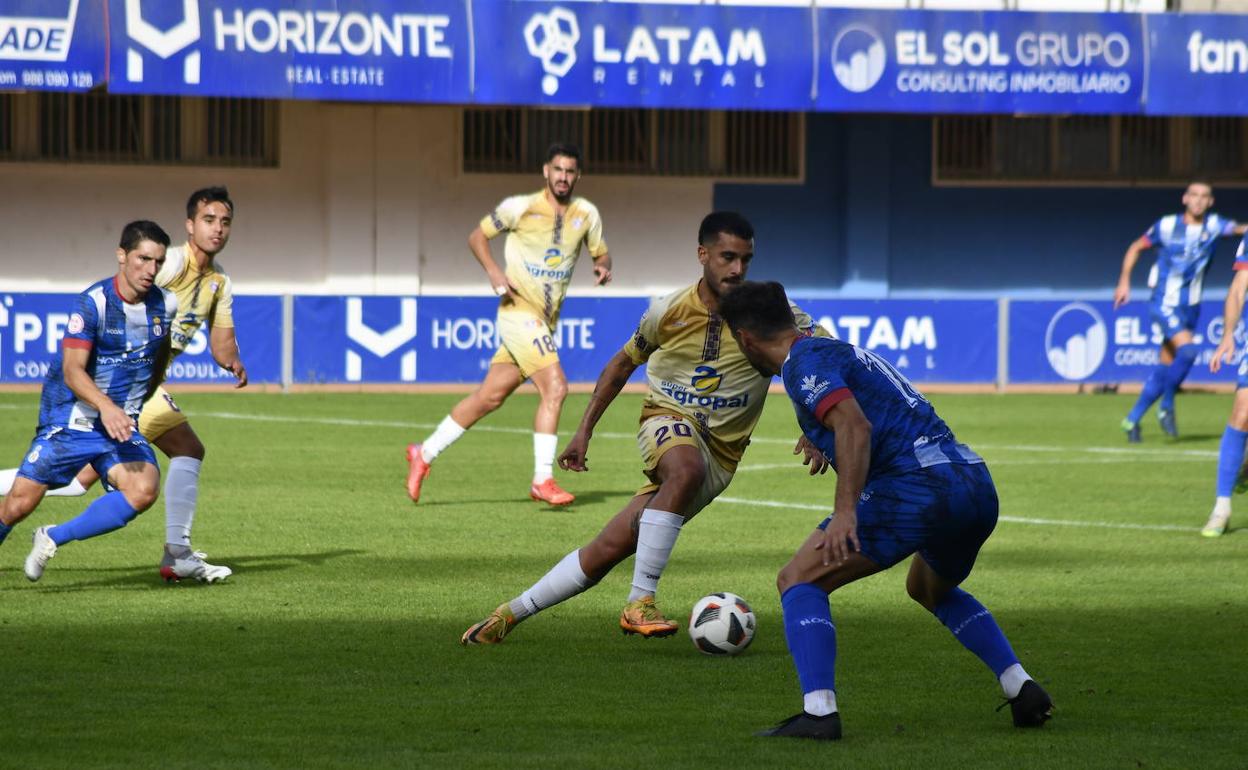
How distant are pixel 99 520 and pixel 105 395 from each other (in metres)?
0.65

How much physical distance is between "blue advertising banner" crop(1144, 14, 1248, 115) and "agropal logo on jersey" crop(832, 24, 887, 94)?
401cm

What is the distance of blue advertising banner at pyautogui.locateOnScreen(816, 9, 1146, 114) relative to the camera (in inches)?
984

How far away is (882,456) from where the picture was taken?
229 inches

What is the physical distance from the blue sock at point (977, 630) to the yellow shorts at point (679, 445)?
167 cm

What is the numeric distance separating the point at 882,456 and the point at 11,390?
17.2 m

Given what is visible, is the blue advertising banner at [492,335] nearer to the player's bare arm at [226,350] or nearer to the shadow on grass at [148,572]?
the shadow on grass at [148,572]

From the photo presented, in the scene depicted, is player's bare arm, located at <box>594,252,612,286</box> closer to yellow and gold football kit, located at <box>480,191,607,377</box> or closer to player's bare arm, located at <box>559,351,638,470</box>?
yellow and gold football kit, located at <box>480,191,607,377</box>

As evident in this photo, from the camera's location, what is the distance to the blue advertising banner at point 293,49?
74.2 feet

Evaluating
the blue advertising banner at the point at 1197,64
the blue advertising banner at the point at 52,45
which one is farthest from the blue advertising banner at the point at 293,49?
the blue advertising banner at the point at 1197,64

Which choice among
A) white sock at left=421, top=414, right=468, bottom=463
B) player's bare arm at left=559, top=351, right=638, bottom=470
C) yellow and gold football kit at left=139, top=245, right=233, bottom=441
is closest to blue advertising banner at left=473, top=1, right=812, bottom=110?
white sock at left=421, top=414, right=468, bottom=463

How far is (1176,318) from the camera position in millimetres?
17734

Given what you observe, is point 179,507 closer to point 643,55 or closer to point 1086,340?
point 643,55

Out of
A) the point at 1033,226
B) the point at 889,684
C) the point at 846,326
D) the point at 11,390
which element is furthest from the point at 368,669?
the point at 1033,226

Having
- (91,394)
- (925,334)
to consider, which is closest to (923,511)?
(91,394)
